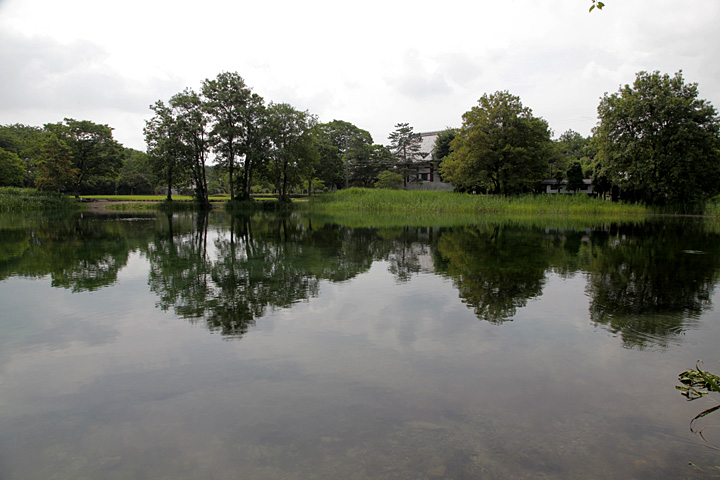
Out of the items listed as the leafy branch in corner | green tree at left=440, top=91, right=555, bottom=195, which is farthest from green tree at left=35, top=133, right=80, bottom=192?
the leafy branch in corner

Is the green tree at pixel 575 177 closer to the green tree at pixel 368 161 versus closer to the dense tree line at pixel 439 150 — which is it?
the dense tree line at pixel 439 150

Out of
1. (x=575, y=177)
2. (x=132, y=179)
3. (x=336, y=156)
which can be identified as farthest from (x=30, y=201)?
(x=575, y=177)

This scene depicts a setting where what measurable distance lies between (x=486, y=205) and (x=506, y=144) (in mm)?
5774

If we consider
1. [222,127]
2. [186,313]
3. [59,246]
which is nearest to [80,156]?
[222,127]

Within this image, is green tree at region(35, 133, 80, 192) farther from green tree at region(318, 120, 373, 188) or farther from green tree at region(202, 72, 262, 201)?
Result: green tree at region(318, 120, 373, 188)

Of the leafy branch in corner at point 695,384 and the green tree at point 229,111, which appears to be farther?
the green tree at point 229,111

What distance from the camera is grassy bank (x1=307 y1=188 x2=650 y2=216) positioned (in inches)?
1235

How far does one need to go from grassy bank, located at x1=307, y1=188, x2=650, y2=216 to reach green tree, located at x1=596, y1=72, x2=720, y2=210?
8.19 feet

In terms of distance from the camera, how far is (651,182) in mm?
30391

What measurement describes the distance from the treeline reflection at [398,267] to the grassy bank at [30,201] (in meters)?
19.6

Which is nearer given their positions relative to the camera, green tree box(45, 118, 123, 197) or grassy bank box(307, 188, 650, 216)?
grassy bank box(307, 188, 650, 216)

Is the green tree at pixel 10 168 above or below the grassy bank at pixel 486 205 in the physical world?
above

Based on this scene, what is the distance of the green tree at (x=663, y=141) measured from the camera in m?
29.0

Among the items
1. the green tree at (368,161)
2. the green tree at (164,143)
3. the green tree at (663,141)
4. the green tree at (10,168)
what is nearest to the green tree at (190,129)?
the green tree at (164,143)
